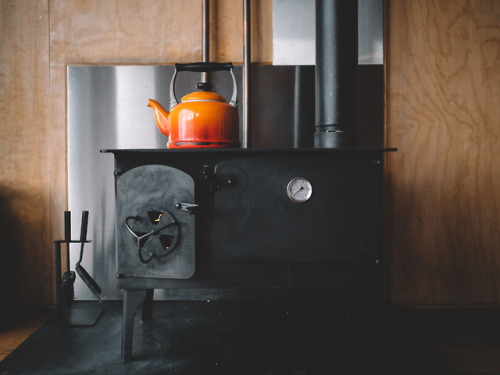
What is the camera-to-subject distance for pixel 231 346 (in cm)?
147

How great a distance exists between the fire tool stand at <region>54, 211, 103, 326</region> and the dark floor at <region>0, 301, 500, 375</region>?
0.13 ft

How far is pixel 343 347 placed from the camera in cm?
146

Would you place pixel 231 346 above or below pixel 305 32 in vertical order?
below

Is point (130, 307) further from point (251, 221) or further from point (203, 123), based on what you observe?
point (203, 123)

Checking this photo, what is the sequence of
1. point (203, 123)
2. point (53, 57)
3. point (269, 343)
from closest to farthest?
point (203, 123)
point (269, 343)
point (53, 57)

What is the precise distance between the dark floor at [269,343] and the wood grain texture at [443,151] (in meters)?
0.21

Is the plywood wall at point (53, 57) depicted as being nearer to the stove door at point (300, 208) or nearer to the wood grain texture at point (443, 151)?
the wood grain texture at point (443, 151)

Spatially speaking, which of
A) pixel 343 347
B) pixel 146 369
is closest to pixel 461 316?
pixel 343 347

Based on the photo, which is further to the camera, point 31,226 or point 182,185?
point 31,226

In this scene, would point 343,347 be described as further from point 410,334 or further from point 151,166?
point 151,166

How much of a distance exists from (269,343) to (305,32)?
4.93 feet

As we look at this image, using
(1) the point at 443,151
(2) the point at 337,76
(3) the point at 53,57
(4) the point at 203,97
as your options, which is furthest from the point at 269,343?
(3) the point at 53,57

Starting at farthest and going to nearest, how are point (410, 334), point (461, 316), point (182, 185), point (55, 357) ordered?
point (461, 316) → point (410, 334) → point (55, 357) → point (182, 185)

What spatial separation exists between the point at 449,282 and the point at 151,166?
64.3 inches
